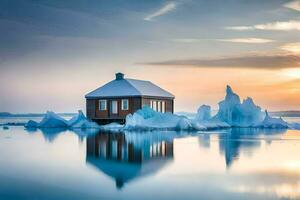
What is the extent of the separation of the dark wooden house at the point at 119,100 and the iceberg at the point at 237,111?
275 inches

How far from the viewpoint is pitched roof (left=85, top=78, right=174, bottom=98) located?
40.9 meters

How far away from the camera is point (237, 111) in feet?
155

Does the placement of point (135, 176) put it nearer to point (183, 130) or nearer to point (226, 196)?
point (226, 196)

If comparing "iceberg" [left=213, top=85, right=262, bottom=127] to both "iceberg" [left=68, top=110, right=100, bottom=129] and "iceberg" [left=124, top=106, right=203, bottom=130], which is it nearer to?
"iceberg" [left=124, top=106, right=203, bottom=130]

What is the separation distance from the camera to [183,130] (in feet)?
126

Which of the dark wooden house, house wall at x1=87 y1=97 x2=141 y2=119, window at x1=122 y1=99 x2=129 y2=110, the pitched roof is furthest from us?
the pitched roof

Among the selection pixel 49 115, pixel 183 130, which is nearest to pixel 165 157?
pixel 183 130

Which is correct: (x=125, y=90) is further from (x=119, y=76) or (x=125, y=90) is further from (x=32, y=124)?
(x=32, y=124)

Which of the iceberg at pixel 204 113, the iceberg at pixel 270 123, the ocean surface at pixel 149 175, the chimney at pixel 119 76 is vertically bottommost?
the ocean surface at pixel 149 175

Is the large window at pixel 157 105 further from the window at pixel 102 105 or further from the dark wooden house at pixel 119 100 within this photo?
the window at pixel 102 105

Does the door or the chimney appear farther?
the chimney

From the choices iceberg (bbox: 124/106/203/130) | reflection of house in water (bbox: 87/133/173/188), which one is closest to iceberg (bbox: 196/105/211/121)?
iceberg (bbox: 124/106/203/130)

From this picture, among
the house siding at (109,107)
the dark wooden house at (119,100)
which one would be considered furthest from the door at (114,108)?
the house siding at (109,107)

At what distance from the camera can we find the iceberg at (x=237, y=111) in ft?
153
